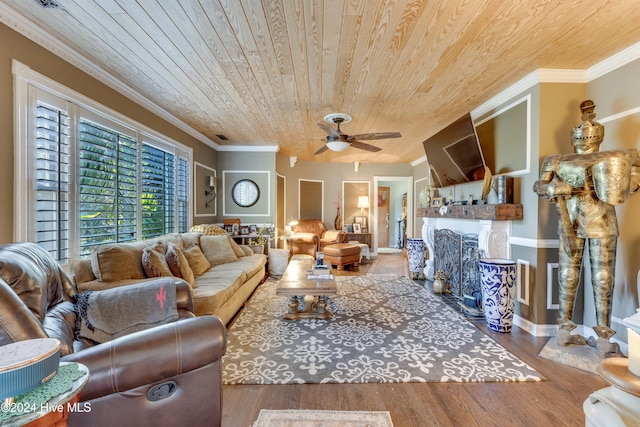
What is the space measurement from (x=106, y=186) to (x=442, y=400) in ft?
10.9

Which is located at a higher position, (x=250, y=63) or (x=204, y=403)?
(x=250, y=63)

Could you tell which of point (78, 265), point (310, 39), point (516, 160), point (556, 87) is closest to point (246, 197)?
point (78, 265)

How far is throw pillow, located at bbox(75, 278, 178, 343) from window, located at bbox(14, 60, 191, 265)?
0.82 meters

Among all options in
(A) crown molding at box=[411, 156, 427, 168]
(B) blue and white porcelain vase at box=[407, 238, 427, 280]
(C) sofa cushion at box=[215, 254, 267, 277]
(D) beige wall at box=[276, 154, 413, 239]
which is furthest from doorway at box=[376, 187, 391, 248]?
(C) sofa cushion at box=[215, 254, 267, 277]

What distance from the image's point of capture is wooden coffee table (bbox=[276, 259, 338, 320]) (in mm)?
2842

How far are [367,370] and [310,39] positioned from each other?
248 cm

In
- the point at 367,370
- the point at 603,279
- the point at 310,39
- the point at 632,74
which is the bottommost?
the point at 367,370

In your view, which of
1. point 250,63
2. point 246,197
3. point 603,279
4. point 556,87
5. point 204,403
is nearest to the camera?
point 204,403

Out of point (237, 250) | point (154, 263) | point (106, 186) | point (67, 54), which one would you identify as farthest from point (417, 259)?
point (67, 54)

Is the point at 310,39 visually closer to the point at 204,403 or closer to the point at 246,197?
the point at 204,403

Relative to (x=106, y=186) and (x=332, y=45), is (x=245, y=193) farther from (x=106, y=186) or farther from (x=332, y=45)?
(x=332, y=45)

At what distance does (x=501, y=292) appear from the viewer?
2.75 metres

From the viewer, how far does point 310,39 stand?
207 centimetres

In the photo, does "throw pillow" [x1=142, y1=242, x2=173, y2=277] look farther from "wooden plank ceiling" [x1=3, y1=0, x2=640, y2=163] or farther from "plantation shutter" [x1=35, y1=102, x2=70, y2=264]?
"wooden plank ceiling" [x1=3, y1=0, x2=640, y2=163]
